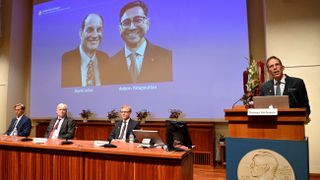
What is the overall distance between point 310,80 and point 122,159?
10.4 feet

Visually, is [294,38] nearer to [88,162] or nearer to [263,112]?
[263,112]

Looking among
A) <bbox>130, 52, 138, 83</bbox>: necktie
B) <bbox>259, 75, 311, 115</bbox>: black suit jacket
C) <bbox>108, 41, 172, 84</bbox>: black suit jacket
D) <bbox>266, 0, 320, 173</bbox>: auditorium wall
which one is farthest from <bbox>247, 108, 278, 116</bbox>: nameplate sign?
<bbox>130, 52, 138, 83</bbox>: necktie

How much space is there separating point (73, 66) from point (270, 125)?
5.00m

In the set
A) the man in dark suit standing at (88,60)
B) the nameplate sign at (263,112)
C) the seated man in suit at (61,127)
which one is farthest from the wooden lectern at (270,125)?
the man in dark suit standing at (88,60)

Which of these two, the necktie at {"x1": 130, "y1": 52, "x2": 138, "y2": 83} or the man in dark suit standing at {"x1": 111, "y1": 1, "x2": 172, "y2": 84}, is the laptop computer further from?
the necktie at {"x1": 130, "y1": 52, "x2": 138, "y2": 83}

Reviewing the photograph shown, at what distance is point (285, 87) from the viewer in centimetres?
220

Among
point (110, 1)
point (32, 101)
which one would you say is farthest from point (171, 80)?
point (32, 101)

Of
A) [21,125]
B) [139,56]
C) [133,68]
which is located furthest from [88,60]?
[21,125]

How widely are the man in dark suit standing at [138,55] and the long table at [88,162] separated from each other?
2547 millimetres

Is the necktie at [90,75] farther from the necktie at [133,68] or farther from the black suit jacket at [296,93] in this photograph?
the black suit jacket at [296,93]

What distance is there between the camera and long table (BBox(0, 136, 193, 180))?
88.9 inches

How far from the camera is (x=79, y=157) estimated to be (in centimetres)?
263

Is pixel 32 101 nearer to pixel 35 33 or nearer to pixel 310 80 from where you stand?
pixel 35 33

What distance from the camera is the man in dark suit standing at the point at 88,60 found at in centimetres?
554
